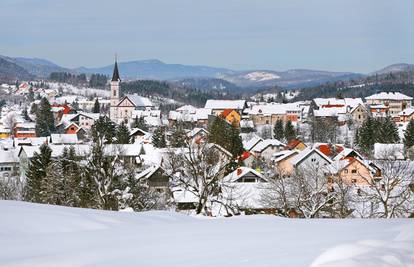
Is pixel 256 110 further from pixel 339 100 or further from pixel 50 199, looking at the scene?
pixel 50 199

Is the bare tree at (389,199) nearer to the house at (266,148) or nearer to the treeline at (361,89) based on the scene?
the house at (266,148)

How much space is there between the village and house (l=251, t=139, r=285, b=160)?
9 cm

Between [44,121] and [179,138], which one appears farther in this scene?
[44,121]

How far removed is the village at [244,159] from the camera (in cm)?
1686

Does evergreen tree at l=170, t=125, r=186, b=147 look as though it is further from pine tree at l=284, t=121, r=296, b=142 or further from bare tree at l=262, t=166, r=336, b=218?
pine tree at l=284, t=121, r=296, b=142

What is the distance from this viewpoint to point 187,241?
225 inches

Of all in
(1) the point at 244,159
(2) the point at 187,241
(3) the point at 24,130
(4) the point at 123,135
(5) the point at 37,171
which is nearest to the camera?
(2) the point at 187,241

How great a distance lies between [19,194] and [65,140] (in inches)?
1294

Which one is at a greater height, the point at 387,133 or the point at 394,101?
the point at 394,101

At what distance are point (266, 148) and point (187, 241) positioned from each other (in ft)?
153

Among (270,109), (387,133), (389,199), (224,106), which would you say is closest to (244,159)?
(387,133)

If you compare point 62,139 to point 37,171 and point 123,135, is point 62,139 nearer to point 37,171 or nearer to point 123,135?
point 123,135

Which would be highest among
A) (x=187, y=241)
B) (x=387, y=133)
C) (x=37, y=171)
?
(x=187, y=241)

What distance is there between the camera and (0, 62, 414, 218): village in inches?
664
